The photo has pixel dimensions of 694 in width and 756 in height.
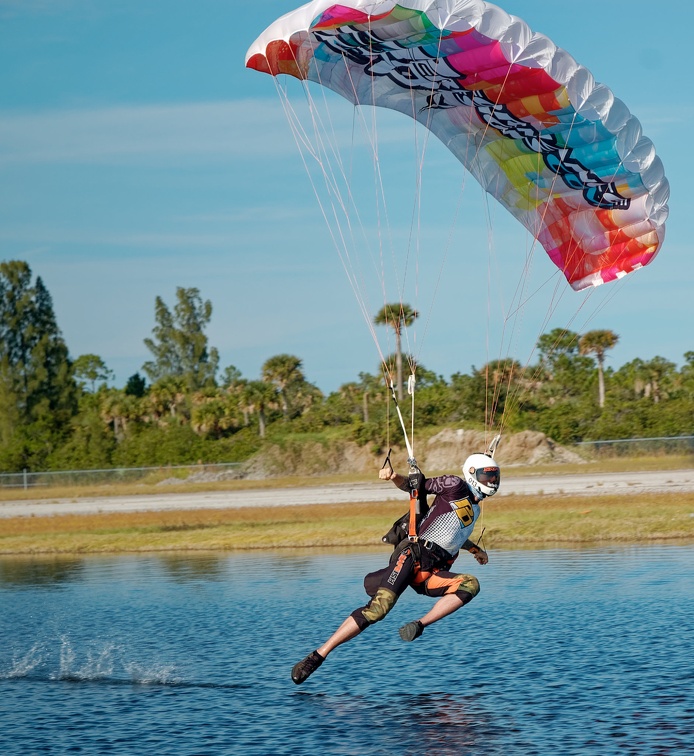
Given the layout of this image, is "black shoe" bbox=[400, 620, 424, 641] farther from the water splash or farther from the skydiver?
the water splash

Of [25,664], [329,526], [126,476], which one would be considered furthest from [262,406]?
[25,664]

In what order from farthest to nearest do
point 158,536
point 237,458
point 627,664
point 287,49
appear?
point 237,458
point 158,536
point 287,49
point 627,664

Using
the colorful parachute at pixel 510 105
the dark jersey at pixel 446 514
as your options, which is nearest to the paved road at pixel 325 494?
the colorful parachute at pixel 510 105

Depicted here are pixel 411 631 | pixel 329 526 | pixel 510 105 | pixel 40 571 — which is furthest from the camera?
pixel 329 526

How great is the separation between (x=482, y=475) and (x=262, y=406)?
6691cm

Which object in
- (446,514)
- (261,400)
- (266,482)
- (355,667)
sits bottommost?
(355,667)

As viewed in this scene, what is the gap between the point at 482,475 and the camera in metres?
12.7

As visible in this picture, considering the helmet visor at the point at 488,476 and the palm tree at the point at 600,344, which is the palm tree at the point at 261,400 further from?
the helmet visor at the point at 488,476

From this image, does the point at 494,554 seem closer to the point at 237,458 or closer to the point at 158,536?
the point at 158,536

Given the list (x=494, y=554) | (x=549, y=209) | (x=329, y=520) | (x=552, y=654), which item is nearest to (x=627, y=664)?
(x=552, y=654)

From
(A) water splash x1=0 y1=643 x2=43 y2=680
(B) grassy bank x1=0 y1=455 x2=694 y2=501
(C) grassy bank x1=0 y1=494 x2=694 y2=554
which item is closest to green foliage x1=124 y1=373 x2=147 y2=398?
(B) grassy bank x1=0 y1=455 x2=694 y2=501

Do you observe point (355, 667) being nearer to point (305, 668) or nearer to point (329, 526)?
point (305, 668)

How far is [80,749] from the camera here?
11.1 metres

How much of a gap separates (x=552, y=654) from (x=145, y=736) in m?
5.26
